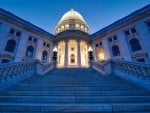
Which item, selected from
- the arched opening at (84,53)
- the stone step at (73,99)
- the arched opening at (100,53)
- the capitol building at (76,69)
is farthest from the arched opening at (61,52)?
the stone step at (73,99)

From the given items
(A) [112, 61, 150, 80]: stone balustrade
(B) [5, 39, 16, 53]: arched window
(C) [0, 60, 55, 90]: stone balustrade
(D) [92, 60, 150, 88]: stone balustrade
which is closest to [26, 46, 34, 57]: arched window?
(B) [5, 39, 16, 53]: arched window

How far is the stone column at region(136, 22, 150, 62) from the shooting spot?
23.4 m

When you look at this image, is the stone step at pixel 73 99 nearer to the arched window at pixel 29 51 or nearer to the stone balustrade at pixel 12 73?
the stone balustrade at pixel 12 73

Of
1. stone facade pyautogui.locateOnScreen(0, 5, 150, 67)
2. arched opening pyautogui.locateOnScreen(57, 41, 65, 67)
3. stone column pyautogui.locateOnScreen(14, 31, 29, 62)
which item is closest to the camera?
stone facade pyautogui.locateOnScreen(0, 5, 150, 67)

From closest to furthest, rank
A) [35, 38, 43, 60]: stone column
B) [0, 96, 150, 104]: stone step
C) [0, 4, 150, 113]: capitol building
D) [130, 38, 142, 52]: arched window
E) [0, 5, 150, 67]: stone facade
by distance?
1. [0, 4, 150, 113]: capitol building
2. [0, 96, 150, 104]: stone step
3. [0, 5, 150, 67]: stone facade
4. [130, 38, 142, 52]: arched window
5. [35, 38, 43, 60]: stone column

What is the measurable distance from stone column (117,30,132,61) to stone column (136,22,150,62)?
9.40 feet

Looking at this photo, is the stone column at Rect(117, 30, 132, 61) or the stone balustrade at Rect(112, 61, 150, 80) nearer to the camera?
the stone balustrade at Rect(112, 61, 150, 80)

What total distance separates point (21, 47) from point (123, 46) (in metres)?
19.8

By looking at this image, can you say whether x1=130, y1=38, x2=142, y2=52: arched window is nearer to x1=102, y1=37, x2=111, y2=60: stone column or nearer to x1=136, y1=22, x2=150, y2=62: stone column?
x1=136, y1=22, x2=150, y2=62: stone column

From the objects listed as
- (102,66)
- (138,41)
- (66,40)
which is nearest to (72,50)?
(66,40)

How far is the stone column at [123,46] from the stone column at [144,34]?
2864 mm

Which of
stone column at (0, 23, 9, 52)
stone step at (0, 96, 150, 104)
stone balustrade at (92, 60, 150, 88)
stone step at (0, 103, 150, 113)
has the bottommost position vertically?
stone step at (0, 103, 150, 113)

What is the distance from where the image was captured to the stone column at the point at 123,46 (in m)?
25.6

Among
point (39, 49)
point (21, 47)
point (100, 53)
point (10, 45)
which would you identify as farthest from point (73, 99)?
point (100, 53)
